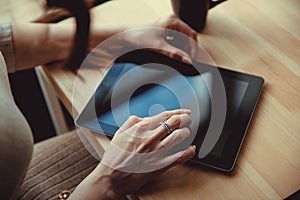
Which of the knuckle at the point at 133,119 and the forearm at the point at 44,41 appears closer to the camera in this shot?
the knuckle at the point at 133,119

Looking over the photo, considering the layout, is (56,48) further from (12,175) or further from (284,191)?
(284,191)

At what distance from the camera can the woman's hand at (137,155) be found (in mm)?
701

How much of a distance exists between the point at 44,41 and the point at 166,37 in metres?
0.25

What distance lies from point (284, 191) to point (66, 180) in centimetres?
43

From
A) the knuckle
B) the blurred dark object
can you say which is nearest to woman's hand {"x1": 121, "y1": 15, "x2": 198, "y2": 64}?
the knuckle

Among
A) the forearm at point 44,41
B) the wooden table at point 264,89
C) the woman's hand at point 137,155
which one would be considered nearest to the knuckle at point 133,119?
the woman's hand at point 137,155

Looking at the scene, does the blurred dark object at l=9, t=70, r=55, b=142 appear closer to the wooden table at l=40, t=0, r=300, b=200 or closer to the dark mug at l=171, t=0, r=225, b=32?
the wooden table at l=40, t=0, r=300, b=200

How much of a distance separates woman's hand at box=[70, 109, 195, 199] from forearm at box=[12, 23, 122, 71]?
0.24m

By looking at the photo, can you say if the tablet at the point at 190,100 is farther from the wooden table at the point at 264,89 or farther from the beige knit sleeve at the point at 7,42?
the beige knit sleeve at the point at 7,42

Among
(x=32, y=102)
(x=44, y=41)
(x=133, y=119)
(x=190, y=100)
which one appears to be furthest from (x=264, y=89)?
(x=32, y=102)

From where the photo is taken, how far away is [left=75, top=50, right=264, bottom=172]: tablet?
2.38ft

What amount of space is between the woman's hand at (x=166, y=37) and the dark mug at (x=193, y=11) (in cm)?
2

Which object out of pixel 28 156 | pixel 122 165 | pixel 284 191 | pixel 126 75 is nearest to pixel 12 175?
pixel 28 156

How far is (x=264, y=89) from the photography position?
801 millimetres
